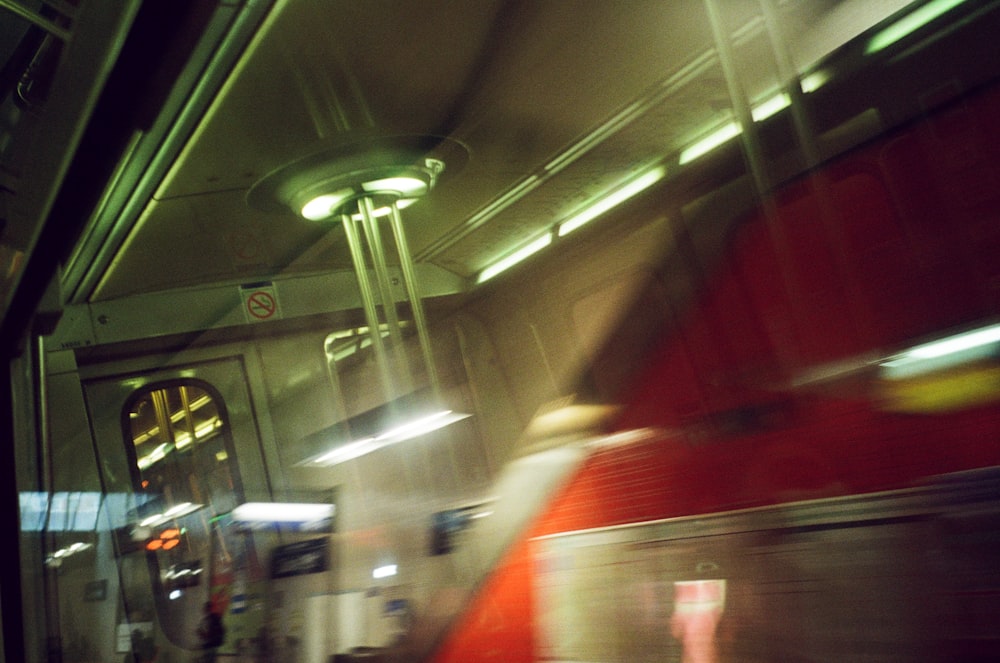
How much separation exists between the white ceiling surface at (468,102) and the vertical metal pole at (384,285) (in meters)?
0.19

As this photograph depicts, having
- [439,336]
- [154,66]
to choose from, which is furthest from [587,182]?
[154,66]

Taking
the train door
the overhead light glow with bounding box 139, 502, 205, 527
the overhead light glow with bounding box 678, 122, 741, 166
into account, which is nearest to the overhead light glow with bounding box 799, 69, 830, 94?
the overhead light glow with bounding box 678, 122, 741, 166

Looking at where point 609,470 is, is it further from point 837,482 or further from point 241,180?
point 241,180

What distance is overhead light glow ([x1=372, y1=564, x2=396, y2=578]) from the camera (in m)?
2.34

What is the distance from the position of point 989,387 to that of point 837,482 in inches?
7.7

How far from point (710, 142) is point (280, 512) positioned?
9.37 feet

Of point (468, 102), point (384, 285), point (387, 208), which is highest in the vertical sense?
point (468, 102)

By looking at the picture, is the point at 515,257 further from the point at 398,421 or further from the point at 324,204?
the point at 324,204

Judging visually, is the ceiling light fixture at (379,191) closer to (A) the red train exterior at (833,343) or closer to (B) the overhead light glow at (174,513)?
(B) the overhead light glow at (174,513)

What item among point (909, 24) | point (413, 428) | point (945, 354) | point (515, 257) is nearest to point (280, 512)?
point (413, 428)

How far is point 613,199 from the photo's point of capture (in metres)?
2.32

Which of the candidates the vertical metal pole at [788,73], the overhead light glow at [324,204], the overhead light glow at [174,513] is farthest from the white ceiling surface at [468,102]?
the overhead light glow at [174,513]

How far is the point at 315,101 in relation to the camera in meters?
3.28

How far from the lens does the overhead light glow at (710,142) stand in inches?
74.3
